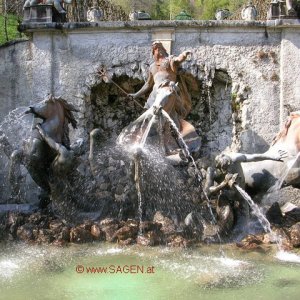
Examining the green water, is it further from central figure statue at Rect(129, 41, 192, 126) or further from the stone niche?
the stone niche

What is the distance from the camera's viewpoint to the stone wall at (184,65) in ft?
31.3

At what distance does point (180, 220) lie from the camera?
6594mm

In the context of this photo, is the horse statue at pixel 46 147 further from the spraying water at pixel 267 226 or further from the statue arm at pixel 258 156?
the spraying water at pixel 267 226

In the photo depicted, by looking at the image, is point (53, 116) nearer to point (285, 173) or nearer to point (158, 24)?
point (285, 173)

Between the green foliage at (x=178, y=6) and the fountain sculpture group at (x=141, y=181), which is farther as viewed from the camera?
the green foliage at (x=178, y=6)

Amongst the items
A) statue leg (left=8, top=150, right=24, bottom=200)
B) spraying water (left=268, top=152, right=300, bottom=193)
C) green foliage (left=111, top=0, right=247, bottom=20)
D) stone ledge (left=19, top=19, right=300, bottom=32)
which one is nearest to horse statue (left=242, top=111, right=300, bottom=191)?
spraying water (left=268, top=152, right=300, bottom=193)

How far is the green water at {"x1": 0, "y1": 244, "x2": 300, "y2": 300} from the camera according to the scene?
434 centimetres

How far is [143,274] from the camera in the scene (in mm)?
4852

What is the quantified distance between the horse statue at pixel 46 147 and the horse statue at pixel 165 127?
0.93m

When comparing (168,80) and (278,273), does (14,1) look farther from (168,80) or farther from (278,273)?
(278,273)

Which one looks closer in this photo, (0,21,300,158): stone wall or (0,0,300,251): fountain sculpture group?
(0,0,300,251): fountain sculpture group

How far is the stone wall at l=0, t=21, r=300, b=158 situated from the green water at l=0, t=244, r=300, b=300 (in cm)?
411

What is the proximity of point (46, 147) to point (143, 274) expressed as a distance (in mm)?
2521

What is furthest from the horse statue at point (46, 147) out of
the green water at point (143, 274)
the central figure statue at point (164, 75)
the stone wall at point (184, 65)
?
the stone wall at point (184, 65)
